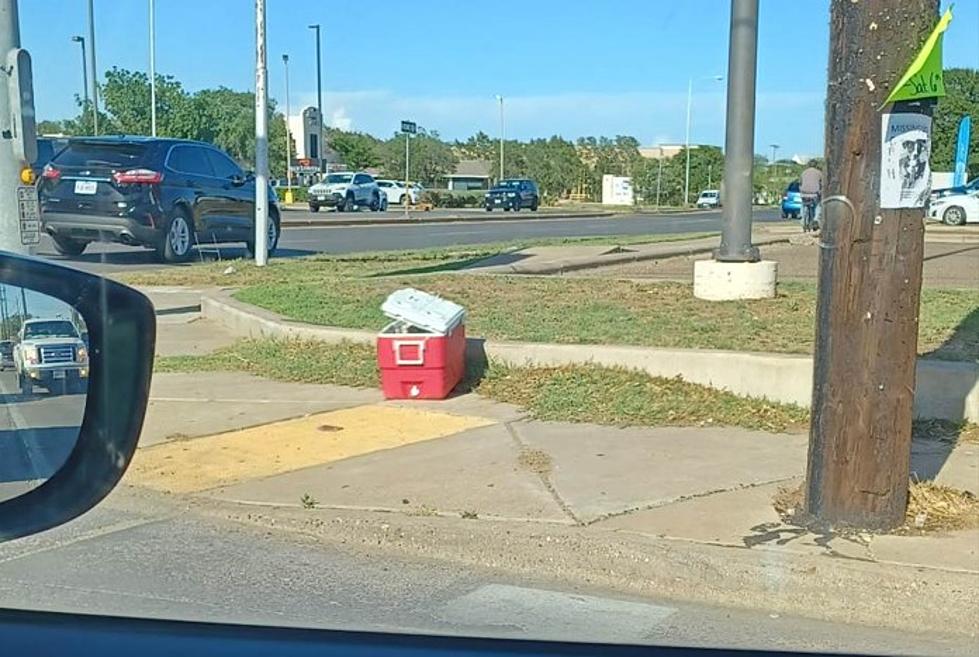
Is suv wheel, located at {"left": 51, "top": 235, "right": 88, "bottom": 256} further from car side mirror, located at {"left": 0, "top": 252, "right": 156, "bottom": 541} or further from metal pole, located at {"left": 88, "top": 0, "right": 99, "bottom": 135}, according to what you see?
car side mirror, located at {"left": 0, "top": 252, "right": 156, "bottom": 541}

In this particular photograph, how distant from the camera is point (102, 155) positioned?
11.6m

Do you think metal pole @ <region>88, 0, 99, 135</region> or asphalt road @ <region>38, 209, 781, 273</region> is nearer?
metal pole @ <region>88, 0, 99, 135</region>

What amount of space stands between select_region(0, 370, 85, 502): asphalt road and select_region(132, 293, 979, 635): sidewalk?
285cm

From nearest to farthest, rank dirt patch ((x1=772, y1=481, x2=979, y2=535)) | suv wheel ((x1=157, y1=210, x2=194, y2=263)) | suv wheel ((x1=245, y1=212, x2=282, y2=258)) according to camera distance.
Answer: dirt patch ((x1=772, y1=481, x2=979, y2=535)) → suv wheel ((x1=157, y1=210, x2=194, y2=263)) → suv wheel ((x1=245, y1=212, x2=282, y2=258))

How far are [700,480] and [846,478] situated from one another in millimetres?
939

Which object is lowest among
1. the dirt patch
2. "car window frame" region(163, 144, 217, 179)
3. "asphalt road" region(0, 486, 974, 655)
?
"asphalt road" region(0, 486, 974, 655)

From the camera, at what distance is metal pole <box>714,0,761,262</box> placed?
1023 centimetres

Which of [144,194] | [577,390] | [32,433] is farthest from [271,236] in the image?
[32,433]

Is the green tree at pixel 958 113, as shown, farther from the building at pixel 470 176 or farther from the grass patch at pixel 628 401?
the grass patch at pixel 628 401

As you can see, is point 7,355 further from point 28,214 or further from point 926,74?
point 28,214

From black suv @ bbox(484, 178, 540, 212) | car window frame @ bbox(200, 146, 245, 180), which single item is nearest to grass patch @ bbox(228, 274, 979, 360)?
car window frame @ bbox(200, 146, 245, 180)

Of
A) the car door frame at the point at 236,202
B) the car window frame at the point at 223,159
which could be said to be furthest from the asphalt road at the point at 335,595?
the car door frame at the point at 236,202

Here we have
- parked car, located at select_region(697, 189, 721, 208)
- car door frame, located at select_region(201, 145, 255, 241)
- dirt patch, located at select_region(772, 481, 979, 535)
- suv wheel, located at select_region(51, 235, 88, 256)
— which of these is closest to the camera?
dirt patch, located at select_region(772, 481, 979, 535)

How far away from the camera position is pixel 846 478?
15.9 ft
